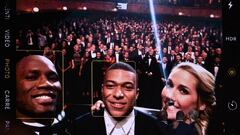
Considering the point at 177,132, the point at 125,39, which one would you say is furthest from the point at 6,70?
the point at 177,132

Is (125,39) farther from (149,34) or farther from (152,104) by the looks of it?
(152,104)

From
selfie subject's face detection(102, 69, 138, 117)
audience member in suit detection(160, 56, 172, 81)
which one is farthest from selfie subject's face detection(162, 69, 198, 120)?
selfie subject's face detection(102, 69, 138, 117)

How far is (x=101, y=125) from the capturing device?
1603mm

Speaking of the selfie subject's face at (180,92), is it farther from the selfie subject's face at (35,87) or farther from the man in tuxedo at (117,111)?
the selfie subject's face at (35,87)

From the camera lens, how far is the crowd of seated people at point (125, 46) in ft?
5.16

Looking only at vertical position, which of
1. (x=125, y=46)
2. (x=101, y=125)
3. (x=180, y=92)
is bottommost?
(x=101, y=125)

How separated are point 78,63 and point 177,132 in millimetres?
456

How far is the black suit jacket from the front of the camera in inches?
62.4

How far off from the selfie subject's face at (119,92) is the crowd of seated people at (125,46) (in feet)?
0.10

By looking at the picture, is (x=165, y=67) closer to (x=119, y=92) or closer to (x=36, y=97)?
(x=119, y=92)

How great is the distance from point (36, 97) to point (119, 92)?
A: 297 mm

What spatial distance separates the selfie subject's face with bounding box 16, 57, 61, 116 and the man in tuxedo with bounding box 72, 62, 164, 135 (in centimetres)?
14

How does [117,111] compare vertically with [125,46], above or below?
below

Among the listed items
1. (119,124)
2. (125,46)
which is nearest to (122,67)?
(125,46)
